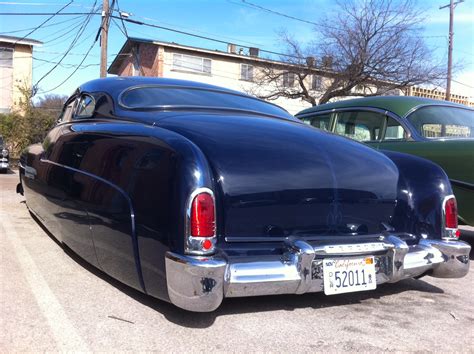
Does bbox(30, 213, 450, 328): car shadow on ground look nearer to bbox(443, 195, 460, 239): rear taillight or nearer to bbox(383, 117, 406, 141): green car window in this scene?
bbox(443, 195, 460, 239): rear taillight

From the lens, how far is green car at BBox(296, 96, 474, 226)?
15.1 ft

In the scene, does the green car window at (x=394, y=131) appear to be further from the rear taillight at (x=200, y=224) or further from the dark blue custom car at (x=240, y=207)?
the rear taillight at (x=200, y=224)

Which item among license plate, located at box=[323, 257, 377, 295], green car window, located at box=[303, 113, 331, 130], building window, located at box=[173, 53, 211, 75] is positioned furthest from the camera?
building window, located at box=[173, 53, 211, 75]

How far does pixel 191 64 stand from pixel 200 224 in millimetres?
24445

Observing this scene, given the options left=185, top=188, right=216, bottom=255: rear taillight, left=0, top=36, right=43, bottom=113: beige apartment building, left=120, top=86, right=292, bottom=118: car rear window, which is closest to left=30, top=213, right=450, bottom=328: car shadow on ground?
left=185, top=188, right=216, bottom=255: rear taillight

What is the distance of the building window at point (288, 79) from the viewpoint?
25.2 meters

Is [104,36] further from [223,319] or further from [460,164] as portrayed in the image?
[223,319]

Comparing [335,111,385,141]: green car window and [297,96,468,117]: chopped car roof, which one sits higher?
[297,96,468,117]: chopped car roof

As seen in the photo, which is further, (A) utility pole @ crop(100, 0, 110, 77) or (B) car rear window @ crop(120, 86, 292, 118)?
(A) utility pole @ crop(100, 0, 110, 77)

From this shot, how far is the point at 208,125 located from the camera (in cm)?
316

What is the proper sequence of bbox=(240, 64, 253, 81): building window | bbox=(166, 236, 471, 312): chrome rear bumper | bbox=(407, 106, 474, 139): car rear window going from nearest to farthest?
1. bbox=(166, 236, 471, 312): chrome rear bumper
2. bbox=(407, 106, 474, 139): car rear window
3. bbox=(240, 64, 253, 81): building window

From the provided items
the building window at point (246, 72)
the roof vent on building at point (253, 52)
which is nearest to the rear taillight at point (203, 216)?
the building window at point (246, 72)

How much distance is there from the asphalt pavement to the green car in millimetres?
1179

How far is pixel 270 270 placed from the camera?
106 inches
